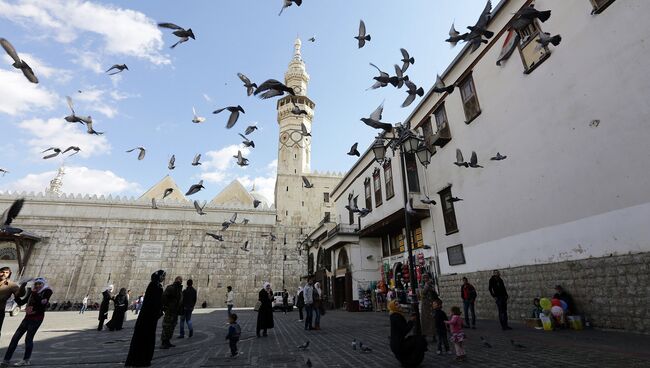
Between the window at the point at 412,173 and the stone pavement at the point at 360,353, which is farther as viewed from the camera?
the window at the point at 412,173

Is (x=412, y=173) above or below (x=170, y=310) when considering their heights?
above

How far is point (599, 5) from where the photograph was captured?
8.52m

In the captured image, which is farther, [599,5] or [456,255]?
[456,255]

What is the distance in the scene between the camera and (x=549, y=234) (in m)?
9.77

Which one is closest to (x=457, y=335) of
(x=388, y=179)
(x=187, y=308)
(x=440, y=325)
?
(x=440, y=325)

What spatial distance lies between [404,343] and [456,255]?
10048 millimetres

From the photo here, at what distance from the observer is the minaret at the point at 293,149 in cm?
4569

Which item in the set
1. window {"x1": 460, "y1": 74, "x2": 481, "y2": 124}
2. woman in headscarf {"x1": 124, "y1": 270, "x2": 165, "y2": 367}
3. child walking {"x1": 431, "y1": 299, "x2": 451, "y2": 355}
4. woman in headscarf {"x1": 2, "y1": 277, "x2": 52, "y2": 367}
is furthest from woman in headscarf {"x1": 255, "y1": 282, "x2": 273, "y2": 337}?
window {"x1": 460, "y1": 74, "x2": 481, "y2": 124}

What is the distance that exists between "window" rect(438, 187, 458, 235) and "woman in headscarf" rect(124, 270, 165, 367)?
484 inches

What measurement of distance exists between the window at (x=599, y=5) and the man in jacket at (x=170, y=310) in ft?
44.6

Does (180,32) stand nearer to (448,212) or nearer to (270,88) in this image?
(270,88)

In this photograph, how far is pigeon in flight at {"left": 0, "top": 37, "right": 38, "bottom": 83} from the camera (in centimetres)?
636

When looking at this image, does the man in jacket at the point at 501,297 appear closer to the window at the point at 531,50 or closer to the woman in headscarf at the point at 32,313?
the window at the point at 531,50

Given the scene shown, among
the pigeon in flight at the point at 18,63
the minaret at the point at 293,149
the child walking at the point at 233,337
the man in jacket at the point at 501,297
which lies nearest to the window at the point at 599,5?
the man in jacket at the point at 501,297
